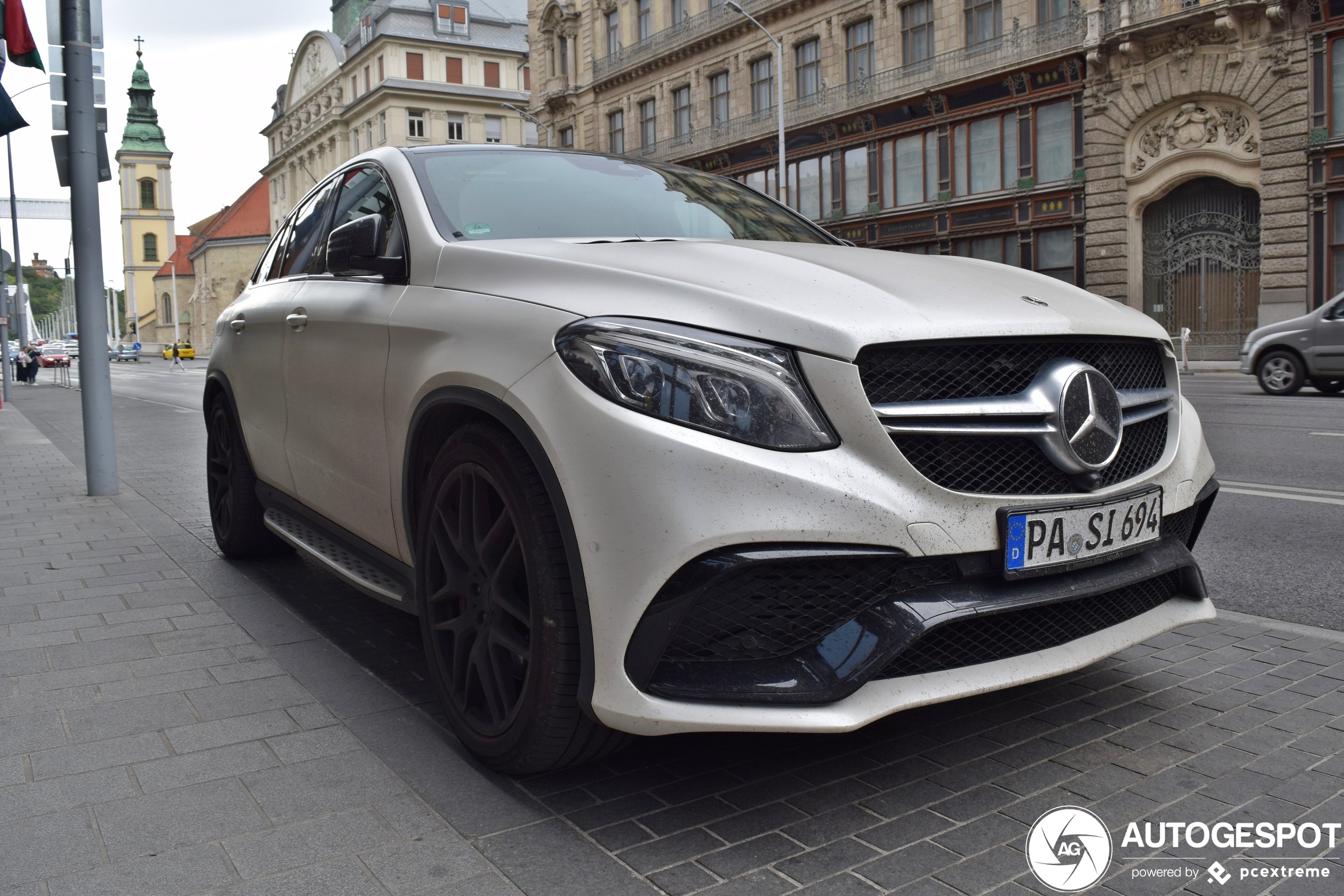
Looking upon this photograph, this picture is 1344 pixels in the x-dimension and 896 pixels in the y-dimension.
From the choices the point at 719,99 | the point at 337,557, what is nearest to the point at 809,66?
the point at 719,99

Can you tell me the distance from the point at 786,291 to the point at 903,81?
97.2ft

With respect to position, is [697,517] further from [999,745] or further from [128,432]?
[128,432]

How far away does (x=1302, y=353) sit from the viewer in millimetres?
15516

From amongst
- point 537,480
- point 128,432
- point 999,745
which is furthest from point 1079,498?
point 128,432

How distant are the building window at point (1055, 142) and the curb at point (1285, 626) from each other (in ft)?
81.2

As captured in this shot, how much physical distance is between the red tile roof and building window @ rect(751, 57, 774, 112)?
8141cm

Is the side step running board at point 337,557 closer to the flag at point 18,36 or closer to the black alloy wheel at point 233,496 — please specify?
the black alloy wheel at point 233,496

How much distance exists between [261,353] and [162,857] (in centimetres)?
266

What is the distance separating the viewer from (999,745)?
2.82 metres

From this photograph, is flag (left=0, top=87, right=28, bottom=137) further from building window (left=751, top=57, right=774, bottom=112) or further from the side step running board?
building window (left=751, top=57, right=774, bottom=112)

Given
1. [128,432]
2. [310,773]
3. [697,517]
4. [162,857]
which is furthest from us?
[128,432]

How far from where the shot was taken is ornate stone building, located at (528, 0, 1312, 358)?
23.7 metres

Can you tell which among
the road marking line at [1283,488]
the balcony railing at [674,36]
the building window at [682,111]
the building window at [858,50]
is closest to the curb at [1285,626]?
the road marking line at [1283,488]

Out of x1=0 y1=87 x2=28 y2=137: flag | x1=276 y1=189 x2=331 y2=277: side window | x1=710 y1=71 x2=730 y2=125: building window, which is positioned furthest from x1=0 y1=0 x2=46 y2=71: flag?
x1=710 y1=71 x2=730 y2=125: building window
